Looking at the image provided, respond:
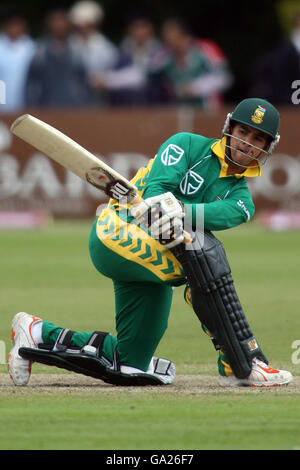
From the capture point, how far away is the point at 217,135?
46.9ft

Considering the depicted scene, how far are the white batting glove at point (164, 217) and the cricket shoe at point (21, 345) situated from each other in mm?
840

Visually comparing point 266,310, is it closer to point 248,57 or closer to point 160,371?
point 160,371

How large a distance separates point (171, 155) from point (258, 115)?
0.48 metres

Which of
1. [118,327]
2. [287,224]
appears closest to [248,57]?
[287,224]

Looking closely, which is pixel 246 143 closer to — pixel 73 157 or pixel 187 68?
pixel 73 157

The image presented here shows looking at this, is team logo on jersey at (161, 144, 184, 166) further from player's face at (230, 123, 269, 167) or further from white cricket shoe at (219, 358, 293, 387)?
white cricket shoe at (219, 358, 293, 387)

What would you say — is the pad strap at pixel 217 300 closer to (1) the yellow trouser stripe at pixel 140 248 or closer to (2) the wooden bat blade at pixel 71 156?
(1) the yellow trouser stripe at pixel 140 248

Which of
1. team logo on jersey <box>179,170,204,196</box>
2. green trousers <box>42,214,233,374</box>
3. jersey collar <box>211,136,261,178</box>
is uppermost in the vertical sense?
jersey collar <box>211,136,261,178</box>

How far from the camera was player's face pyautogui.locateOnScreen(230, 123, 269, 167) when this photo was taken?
5.57m

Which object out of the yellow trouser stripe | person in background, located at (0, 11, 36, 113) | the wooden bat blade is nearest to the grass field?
the yellow trouser stripe

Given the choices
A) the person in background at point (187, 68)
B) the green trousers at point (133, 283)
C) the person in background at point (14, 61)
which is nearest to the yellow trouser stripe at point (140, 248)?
the green trousers at point (133, 283)

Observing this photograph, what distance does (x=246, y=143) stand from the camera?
18.2 feet

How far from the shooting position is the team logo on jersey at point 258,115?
18.0ft

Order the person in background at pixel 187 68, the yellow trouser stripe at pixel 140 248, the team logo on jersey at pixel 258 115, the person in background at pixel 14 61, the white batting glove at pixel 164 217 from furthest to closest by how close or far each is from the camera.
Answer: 1. the person in background at pixel 14 61
2. the person in background at pixel 187 68
3. the team logo on jersey at pixel 258 115
4. the yellow trouser stripe at pixel 140 248
5. the white batting glove at pixel 164 217
